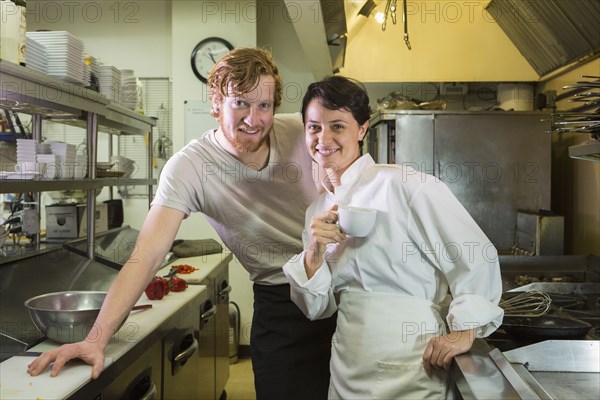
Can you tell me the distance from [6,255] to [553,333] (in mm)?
1996

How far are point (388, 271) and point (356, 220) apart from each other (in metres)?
0.18

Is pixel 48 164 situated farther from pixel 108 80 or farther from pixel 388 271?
pixel 388 271

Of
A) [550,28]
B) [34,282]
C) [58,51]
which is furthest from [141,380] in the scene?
[550,28]

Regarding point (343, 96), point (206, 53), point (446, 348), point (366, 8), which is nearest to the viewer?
point (446, 348)

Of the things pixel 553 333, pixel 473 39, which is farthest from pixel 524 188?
pixel 553 333

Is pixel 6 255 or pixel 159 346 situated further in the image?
pixel 6 255

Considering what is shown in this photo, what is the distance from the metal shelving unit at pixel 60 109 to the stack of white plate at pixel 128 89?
11cm

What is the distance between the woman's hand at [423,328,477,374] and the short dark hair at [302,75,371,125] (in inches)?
23.5

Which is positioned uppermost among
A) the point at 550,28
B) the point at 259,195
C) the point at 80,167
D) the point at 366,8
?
the point at 366,8

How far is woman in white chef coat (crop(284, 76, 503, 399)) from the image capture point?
134 cm

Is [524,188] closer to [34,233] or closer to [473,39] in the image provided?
[473,39]

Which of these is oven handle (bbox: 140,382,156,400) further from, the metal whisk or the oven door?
the metal whisk

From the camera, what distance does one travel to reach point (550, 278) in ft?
9.49

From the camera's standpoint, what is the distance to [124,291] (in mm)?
1598
